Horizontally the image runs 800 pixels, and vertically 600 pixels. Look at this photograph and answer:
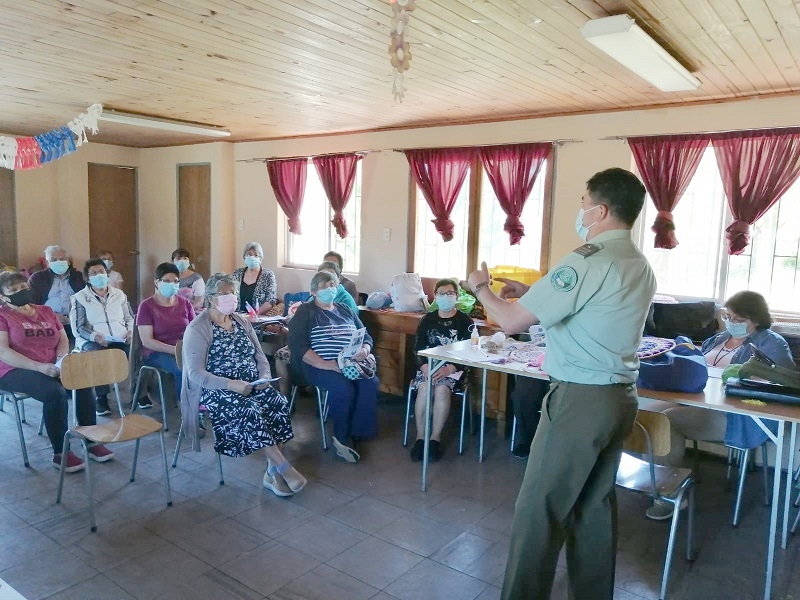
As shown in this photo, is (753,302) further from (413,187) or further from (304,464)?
(413,187)

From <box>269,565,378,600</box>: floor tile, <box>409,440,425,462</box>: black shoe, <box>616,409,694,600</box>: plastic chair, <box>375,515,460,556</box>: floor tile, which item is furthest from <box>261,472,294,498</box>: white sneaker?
<box>616,409,694,600</box>: plastic chair

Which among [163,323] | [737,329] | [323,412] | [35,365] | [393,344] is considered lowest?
[323,412]

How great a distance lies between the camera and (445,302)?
422 cm

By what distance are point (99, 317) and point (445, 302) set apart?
2.47 m

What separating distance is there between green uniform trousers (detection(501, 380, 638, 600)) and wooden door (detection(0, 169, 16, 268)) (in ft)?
23.0

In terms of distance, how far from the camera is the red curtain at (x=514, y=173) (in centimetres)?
500

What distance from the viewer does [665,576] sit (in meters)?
2.42

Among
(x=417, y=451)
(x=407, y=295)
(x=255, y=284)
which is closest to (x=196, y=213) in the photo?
(x=255, y=284)

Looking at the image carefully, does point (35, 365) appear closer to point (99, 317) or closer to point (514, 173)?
point (99, 317)

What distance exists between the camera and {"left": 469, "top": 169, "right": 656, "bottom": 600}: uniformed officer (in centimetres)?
201

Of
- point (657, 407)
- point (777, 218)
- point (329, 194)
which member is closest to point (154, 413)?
point (329, 194)

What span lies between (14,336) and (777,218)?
16.3 ft

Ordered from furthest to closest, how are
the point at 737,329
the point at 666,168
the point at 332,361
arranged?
1. the point at 666,168
2. the point at 332,361
3. the point at 737,329

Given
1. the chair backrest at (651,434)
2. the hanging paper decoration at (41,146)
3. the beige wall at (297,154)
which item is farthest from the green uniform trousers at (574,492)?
the hanging paper decoration at (41,146)
